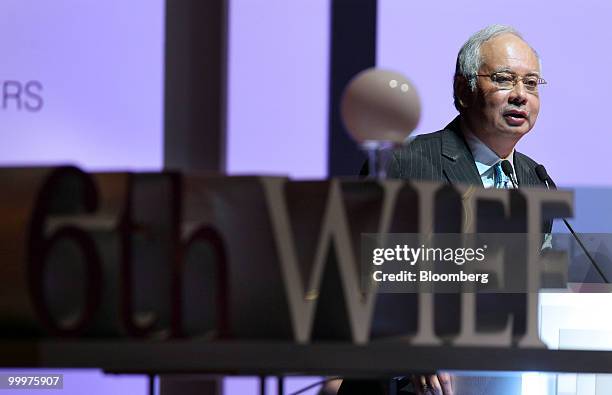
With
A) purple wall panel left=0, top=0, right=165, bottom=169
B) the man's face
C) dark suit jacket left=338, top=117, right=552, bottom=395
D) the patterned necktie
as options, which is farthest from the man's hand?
purple wall panel left=0, top=0, right=165, bottom=169

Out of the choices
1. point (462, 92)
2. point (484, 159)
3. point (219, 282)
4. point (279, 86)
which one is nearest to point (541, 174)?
point (484, 159)

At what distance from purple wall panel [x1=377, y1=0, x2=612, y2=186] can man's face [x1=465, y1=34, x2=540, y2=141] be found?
0.96 meters

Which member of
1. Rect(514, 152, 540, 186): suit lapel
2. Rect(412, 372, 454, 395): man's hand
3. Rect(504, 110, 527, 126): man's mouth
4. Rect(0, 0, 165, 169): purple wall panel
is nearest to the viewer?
Rect(412, 372, 454, 395): man's hand

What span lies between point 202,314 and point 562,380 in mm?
757

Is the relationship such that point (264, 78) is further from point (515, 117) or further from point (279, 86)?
point (515, 117)

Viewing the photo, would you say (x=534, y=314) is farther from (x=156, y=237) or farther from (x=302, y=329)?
(x=156, y=237)

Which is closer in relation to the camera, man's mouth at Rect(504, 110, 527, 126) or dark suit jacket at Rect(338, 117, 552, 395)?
dark suit jacket at Rect(338, 117, 552, 395)

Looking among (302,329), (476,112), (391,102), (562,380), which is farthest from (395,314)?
(476,112)

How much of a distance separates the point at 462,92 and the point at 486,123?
17 centimetres

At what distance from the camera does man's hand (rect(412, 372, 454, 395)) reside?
190 cm

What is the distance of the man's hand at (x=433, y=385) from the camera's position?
1.90 m

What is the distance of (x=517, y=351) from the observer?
0.91 meters

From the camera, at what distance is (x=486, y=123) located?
2.63 metres

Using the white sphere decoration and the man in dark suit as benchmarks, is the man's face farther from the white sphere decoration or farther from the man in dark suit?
the white sphere decoration
